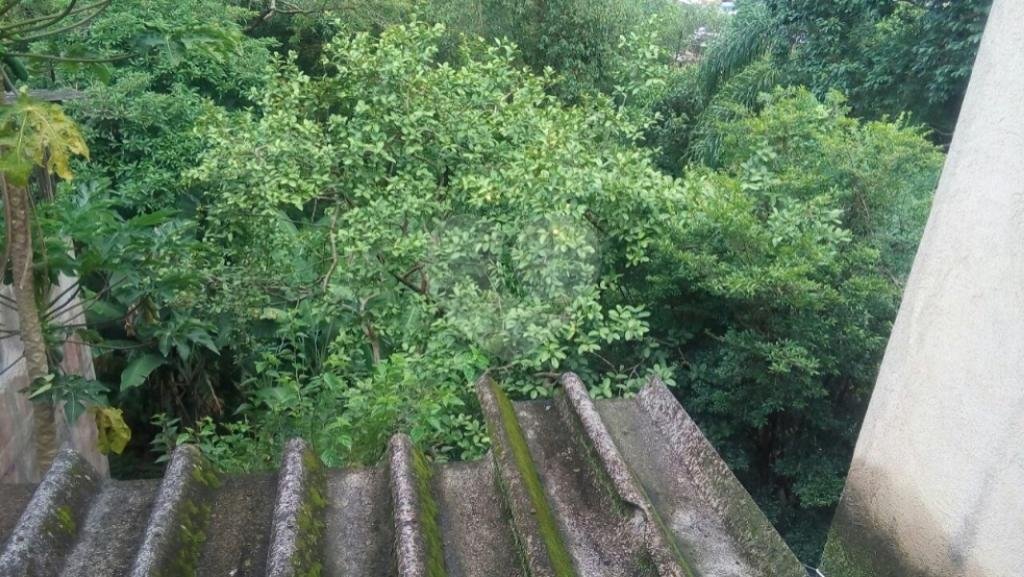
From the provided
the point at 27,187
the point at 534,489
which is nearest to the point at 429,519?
the point at 534,489

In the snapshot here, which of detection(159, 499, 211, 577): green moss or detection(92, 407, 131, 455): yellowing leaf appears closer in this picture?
detection(159, 499, 211, 577): green moss

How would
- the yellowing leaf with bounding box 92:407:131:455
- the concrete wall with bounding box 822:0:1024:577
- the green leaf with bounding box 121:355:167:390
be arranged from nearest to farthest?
the concrete wall with bounding box 822:0:1024:577 < the yellowing leaf with bounding box 92:407:131:455 < the green leaf with bounding box 121:355:167:390

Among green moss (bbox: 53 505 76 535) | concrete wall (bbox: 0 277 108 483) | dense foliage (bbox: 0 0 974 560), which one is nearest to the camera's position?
green moss (bbox: 53 505 76 535)

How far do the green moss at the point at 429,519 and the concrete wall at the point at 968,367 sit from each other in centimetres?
96

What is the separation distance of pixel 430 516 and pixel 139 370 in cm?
387

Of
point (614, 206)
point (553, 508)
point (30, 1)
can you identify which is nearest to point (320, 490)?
point (553, 508)

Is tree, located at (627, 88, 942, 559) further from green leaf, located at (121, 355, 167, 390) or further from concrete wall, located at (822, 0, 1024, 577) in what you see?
green leaf, located at (121, 355, 167, 390)

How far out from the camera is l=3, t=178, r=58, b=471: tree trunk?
11.2ft

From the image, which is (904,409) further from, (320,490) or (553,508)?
(320,490)

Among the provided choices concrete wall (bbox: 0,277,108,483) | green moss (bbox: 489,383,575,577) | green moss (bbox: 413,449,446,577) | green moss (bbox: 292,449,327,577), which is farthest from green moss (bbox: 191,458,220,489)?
concrete wall (bbox: 0,277,108,483)

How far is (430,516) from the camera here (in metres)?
2.09

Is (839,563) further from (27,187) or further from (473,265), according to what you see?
(27,187)

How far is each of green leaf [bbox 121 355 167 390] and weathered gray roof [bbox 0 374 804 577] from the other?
3054 mm

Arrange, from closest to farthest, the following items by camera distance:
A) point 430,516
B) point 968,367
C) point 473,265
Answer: point 968,367, point 430,516, point 473,265
